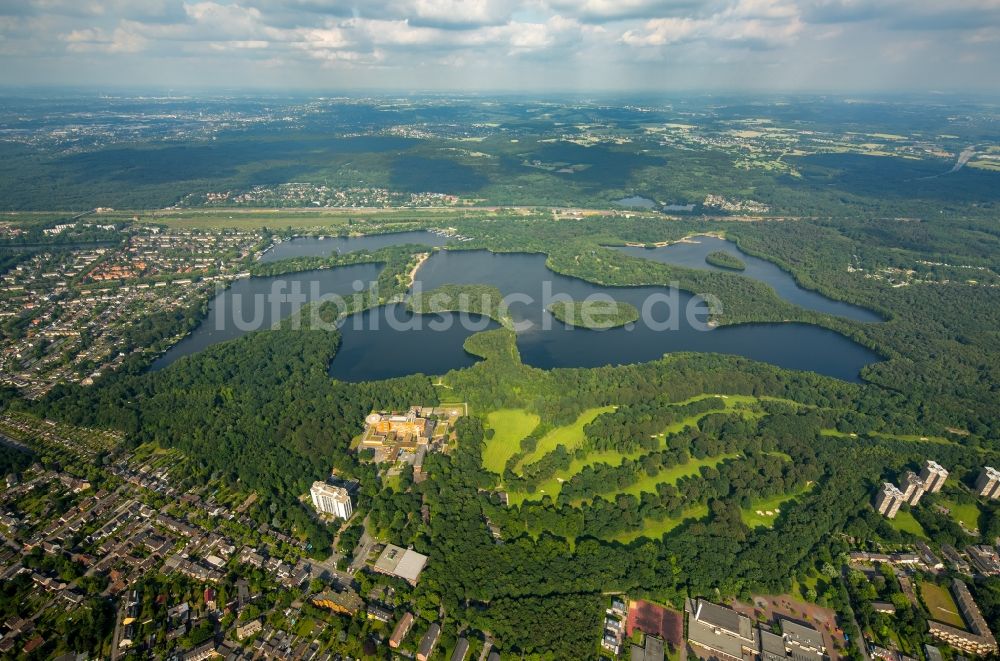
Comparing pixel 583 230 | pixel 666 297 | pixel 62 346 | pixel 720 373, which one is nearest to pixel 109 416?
pixel 62 346

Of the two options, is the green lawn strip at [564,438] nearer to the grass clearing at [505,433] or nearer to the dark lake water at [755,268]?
the grass clearing at [505,433]

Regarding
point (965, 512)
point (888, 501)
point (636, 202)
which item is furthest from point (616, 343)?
point (636, 202)

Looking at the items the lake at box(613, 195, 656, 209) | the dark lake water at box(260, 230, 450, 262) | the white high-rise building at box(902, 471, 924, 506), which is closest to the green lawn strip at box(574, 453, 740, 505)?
the white high-rise building at box(902, 471, 924, 506)

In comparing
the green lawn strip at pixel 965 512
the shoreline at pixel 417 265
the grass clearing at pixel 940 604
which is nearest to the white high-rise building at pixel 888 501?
the green lawn strip at pixel 965 512

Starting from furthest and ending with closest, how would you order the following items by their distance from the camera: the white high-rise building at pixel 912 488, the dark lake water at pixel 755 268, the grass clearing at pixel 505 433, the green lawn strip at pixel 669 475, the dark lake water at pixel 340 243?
the dark lake water at pixel 340 243 < the dark lake water at pixel 755 268 < the grass clearing at pixel 505 433 < the green lawn strip at pixel 669 475 < the white high-rise building at pixel 912 488

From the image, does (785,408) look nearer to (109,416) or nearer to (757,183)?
(109,416)

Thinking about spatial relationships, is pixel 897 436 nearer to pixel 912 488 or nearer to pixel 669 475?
pixel 912 488
